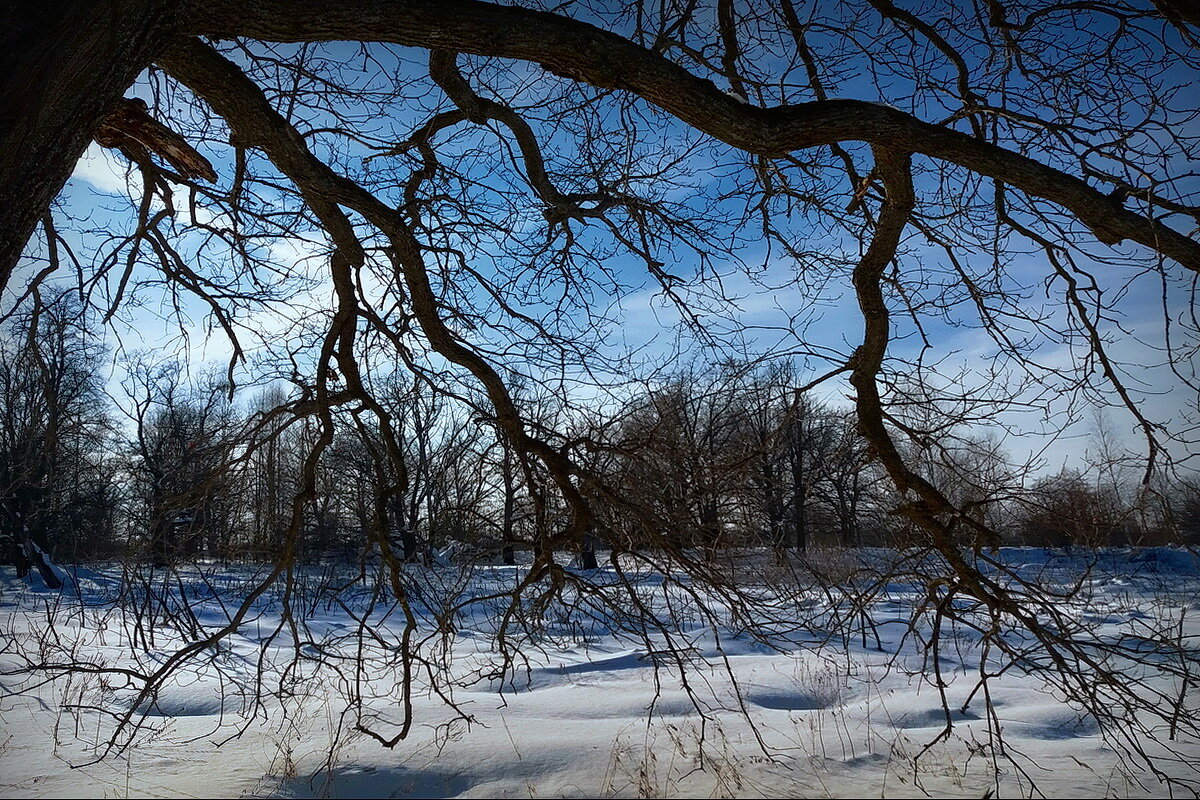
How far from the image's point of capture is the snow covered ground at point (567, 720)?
377 centimetres

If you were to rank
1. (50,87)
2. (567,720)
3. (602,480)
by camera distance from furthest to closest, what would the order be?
(567,720) < (602,480) < (50,87)

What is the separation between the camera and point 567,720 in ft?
21.0

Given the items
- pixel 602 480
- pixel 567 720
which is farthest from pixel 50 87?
pixel 567 720

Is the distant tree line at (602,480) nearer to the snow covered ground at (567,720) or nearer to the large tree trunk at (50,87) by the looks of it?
the snow covered ground at (567,720)

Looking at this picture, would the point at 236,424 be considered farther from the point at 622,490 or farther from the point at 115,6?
the point at 115,6

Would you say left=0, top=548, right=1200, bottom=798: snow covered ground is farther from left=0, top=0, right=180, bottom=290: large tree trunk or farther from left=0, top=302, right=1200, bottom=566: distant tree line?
left=0, top=0, right=180, bottom=290: large tree trunk

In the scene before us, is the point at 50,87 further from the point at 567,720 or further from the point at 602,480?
the point at 567,720

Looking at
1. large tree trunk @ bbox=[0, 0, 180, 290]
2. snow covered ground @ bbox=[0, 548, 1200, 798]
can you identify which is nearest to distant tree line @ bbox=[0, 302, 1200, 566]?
snow covered ground @ bbox=[0, 548, 1200, 798]

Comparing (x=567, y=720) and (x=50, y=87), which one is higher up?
(x=50, y=87)

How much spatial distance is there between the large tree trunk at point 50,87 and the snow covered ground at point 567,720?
2.13 metres

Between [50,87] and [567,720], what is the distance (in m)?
5.82

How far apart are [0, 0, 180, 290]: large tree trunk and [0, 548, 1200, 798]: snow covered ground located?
2134 mm

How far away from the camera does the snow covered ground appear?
377 cm

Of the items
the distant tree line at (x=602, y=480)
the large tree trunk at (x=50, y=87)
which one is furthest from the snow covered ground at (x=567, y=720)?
the large tree trunk at (x=50, y=87)
